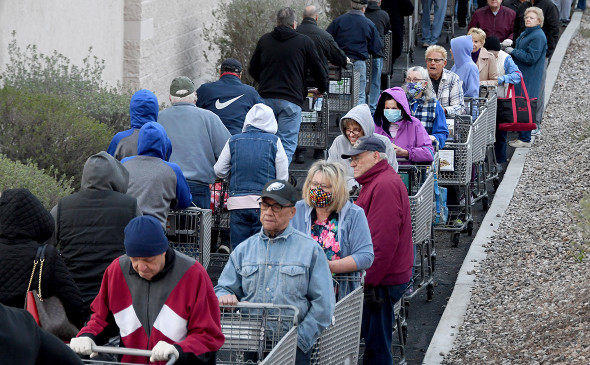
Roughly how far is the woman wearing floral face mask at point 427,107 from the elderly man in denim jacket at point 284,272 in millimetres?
4310

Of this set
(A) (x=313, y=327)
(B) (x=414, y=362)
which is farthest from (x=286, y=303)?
(B) (x=414, y=362)

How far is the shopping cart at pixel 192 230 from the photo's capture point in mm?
8047

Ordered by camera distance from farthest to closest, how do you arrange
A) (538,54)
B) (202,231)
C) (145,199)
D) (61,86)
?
(538,54)
(61,86)
(202,231)
(145,199)

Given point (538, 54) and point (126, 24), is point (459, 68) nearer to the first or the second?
point (538, 54)

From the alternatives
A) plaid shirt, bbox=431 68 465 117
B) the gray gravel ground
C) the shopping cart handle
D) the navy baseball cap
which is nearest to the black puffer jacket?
the shopping cart handle

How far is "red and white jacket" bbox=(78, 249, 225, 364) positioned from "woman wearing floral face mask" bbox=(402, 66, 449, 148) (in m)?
5.31

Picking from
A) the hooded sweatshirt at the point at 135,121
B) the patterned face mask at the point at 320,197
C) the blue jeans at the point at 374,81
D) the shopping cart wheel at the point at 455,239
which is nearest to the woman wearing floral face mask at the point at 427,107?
the shopping cart wheel at the point at 455,239

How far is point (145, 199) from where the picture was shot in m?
7.54

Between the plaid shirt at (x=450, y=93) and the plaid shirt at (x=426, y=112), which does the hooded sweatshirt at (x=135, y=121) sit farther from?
the plaid shirt at (x=450, y=93)

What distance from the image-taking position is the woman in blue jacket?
14.6 meters

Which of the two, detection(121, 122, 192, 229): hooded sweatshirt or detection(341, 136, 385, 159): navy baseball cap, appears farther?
detection(121, 122, 192, 229): hooded sweatshirt

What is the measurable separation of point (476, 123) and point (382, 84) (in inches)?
244

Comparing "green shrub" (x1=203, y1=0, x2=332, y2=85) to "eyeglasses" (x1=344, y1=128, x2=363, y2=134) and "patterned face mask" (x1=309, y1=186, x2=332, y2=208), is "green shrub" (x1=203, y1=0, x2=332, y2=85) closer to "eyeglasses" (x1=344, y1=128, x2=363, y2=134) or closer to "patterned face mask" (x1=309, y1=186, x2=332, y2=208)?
"eyeglasses" (x1=344, y1=128, x2=363, y2=134)

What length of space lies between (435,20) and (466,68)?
27.2 feet
